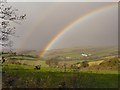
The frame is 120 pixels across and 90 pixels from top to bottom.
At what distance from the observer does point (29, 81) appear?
22.2 metres

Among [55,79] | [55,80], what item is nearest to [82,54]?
[55,79]

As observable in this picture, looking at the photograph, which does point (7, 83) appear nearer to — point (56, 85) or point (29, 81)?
point (29, 81)

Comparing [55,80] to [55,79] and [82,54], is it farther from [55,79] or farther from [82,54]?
[82,54]

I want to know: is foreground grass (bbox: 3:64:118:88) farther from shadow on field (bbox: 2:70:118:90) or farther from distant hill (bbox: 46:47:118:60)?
distant hill (bbox: 46:47:118:60)

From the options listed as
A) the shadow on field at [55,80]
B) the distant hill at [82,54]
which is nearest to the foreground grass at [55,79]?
the shadow on field at [55,80]

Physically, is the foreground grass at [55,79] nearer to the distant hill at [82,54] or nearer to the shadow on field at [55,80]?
the shadow on field at [55,80]

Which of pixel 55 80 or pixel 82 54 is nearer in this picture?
pixel 55 80

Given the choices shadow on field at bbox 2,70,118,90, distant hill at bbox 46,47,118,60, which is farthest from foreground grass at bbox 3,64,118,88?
distant hill at bbox 46,47,118,60

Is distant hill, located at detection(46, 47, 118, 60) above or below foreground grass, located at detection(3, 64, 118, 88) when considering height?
above

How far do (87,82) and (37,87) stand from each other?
388cm

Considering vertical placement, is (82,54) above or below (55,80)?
above

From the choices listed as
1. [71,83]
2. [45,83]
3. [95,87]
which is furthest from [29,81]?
[95,87]

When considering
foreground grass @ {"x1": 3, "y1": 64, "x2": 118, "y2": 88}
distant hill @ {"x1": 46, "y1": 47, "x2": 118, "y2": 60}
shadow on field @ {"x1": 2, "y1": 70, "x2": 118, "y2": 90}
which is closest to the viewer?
shadow on field @ {"x1": 2, "y1": 70, "x2": 118, "y2": 90}

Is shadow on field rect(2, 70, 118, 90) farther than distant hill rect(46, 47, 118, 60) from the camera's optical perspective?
No
